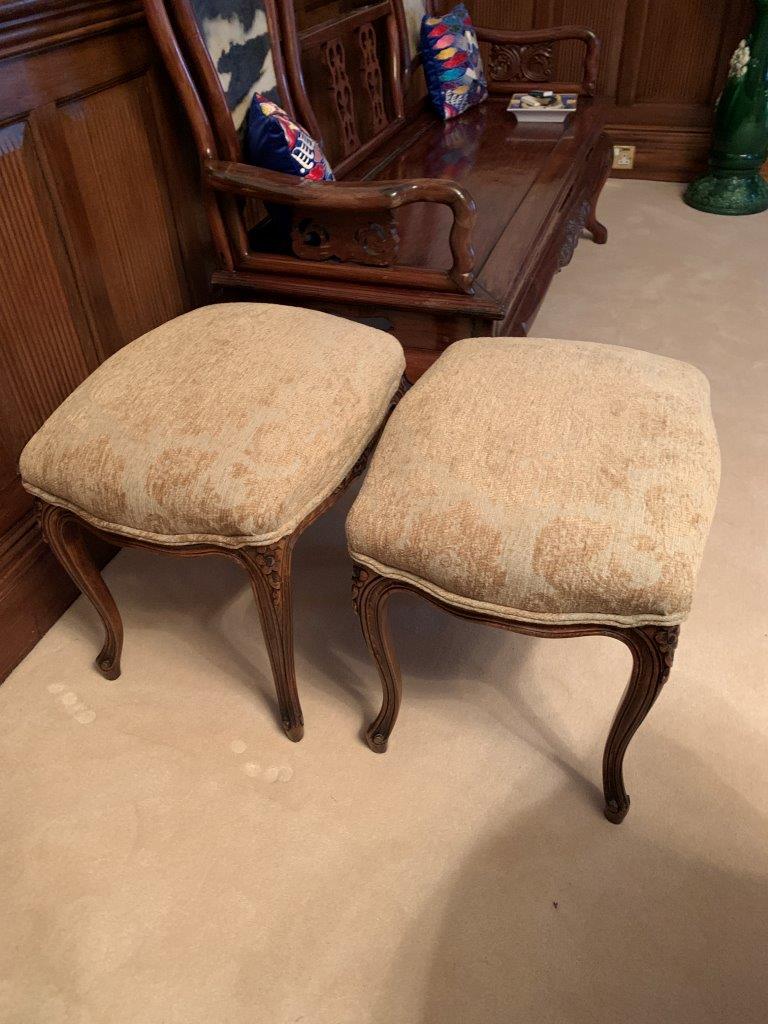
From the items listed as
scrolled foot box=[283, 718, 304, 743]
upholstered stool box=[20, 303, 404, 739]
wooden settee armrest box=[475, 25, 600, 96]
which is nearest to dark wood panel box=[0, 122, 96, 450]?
upholstered stool box=[20, 303, 404, 739]

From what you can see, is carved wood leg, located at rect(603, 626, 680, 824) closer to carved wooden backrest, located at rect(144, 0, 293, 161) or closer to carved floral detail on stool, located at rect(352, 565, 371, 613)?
carved floral detail on stool, located at rect(352, 565, 371, 613)

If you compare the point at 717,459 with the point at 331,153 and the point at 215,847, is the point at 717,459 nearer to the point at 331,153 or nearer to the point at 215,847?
the point at 215,847

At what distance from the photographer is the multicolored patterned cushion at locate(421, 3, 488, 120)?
246 cm

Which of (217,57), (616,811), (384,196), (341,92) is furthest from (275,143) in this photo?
(616,811)

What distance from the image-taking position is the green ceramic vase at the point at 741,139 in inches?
114

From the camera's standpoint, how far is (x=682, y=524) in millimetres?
1015

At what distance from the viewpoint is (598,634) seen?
3.41ft

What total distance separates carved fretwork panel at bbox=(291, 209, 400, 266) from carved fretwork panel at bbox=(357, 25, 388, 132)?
911 mm

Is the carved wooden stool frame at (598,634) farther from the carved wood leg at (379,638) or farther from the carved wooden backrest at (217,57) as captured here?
the carved wooden backrest at (217,57)

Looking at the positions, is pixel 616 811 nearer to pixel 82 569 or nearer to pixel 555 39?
pixel 82 569

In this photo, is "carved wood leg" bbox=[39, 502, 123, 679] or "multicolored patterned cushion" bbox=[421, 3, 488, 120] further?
"multicolored patterned cushion" bbox=[421, 3, 488, 120]

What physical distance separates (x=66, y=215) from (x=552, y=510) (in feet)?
3.47

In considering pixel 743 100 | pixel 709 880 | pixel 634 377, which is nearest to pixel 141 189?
pixel 634 377

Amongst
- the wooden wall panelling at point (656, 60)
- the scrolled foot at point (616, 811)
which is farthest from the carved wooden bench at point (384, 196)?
the wooden wall panelling at point (656, 60)
